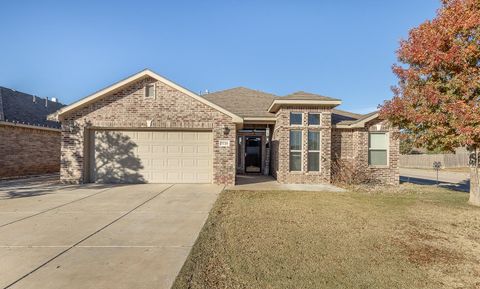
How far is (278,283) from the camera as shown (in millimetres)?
3236

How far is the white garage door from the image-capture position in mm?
11852

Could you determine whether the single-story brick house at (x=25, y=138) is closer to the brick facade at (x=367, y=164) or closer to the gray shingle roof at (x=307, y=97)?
the gray shingle roof at (x=307, y=97)

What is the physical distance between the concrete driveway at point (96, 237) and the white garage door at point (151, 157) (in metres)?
2.76

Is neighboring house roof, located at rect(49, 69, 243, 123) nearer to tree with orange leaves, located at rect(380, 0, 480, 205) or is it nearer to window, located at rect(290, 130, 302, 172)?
window, located at rect(290, 130, 302, 172)

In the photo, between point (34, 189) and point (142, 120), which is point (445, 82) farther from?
point (34, 189)

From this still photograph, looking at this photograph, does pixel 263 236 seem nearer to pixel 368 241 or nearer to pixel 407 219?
pixel 368 241

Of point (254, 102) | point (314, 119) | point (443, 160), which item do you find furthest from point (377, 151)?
point (443, 160)

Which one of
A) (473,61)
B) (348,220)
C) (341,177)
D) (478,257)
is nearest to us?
(478,257)

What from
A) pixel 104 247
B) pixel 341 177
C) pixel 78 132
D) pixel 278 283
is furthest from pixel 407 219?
pixel 78 132

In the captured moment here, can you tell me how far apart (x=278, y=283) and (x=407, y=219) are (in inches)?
194

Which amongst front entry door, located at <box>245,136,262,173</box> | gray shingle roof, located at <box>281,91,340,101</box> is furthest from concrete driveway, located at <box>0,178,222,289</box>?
front entry door, located at <box>245,136,262,173</box>

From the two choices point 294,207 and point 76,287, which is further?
point 294,207

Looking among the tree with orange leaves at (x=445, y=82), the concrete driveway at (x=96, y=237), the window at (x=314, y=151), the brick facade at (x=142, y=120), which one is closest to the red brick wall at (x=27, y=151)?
the brick facade at (x=142, y=120)

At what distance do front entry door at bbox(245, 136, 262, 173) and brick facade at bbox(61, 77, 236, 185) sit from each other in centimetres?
576
